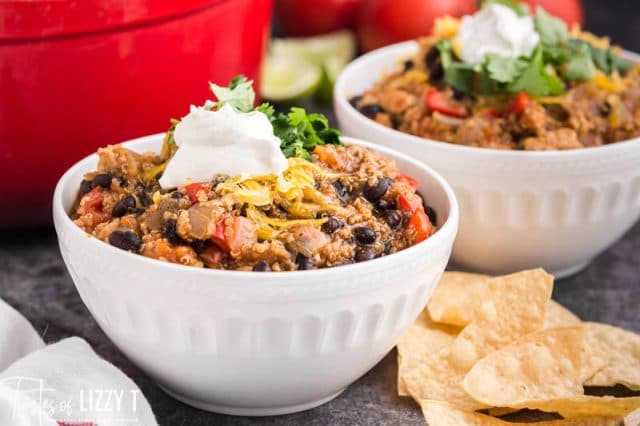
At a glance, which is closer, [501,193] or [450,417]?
[450,417]

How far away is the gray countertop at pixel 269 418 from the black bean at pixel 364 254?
0.50 m

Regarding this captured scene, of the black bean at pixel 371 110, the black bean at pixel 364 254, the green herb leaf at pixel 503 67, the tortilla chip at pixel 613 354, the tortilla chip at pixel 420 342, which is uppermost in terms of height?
the green herb leaf at pixel 503 67

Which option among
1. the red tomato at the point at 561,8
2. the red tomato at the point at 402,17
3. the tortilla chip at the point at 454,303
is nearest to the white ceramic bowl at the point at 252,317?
the tortilla chip at the point at 454,303

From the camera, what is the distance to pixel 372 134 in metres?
3.48

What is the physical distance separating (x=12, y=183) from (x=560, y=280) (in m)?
1.97

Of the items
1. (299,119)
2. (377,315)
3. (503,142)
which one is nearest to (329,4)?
(503,142)

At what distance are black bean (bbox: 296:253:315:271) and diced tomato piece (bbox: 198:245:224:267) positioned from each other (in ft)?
0.62

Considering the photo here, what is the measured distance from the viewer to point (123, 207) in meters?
2.65

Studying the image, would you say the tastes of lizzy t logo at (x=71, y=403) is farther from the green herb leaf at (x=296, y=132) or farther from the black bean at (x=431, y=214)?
the black bean at (x=431, y=214)

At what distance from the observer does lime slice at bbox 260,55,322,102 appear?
192 inches

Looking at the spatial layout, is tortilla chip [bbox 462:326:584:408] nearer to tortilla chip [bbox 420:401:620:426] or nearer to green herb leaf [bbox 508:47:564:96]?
tortilla chip [bbox 420:401:620:426]

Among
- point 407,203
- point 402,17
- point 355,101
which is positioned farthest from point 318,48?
point 407,203

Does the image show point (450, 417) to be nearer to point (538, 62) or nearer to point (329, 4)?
point (538, 62)

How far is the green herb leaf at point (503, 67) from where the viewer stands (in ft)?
11.2
